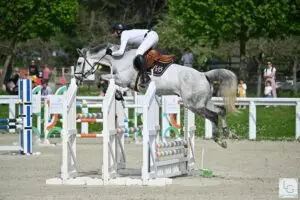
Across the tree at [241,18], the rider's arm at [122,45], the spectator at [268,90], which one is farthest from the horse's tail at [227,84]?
the tree at [241,18]

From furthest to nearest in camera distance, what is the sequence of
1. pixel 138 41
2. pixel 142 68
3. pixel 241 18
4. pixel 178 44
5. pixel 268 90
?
pixel 178 44
pixel 241 18
pixel 268 90
pixel 138 41
pixel 142 68

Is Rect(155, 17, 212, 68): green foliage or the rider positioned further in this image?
Rect(155, 17, 212, 68): green foliage

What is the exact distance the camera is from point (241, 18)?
136 ft

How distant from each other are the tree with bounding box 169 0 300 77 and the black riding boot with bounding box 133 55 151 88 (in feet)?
85.6

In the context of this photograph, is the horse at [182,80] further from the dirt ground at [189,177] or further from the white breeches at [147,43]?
the dirt ground at [189,177]

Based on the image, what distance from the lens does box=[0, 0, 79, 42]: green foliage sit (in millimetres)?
45625

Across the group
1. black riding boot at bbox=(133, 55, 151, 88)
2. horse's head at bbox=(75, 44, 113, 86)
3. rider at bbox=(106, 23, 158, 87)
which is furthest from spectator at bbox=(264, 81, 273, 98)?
black riding boot at bbox=(133, 55, 151, 88)

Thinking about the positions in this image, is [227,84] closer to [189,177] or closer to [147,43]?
[147,43]

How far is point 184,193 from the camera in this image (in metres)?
12.7

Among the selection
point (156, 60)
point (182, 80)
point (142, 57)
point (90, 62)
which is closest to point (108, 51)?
point (90, 62)

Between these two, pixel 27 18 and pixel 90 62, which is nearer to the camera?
pixel 90 62

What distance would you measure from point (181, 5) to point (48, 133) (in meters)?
22.3

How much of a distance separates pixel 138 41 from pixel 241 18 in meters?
26.2

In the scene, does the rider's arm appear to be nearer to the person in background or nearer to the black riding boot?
the black riding boot
